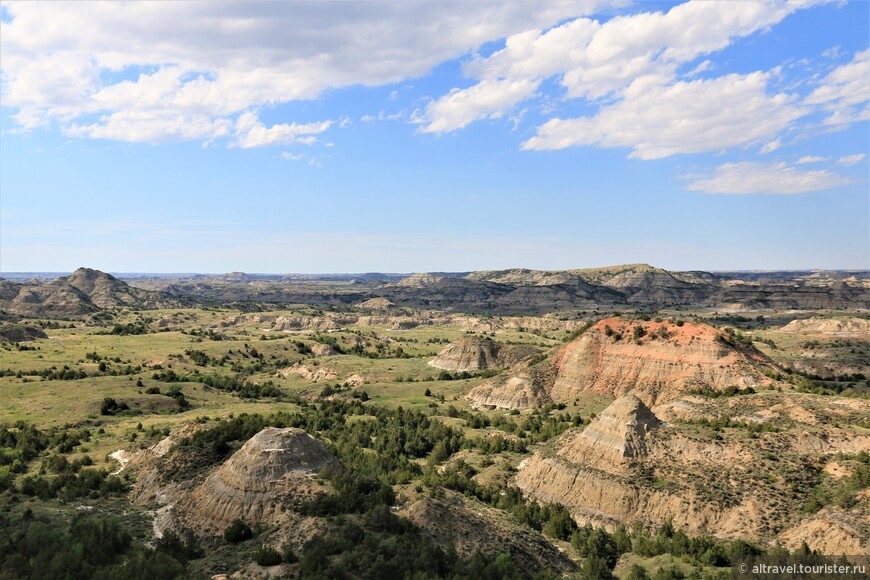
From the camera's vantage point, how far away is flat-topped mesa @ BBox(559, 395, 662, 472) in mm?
46531

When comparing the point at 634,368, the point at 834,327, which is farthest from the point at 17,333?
the point at 834,327

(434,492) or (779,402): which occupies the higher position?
(779,402)

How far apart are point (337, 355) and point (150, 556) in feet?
360

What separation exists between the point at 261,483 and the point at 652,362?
54969 millimetres

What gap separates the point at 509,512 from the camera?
43969 mm

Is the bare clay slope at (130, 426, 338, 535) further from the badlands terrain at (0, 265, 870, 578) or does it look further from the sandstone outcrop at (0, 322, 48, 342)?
the sandstone outcrop at (0, 322, 48, 342)

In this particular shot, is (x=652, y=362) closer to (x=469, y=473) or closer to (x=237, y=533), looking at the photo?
(x=469, y=473)

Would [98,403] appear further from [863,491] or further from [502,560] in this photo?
[863,491]

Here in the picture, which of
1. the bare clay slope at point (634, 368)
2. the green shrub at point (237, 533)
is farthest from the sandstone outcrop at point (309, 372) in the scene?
the green shrub at point (237, 533)

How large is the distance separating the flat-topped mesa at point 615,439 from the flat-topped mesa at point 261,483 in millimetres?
22712

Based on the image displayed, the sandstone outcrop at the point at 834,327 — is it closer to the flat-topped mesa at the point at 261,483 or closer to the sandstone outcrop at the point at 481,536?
the sandstone outcrop at the point at 481,536

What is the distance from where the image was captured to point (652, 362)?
7275 cm

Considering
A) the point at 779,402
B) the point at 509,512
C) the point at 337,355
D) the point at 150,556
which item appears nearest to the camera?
the point at 150,556

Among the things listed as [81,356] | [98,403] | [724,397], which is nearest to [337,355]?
[81,356]
